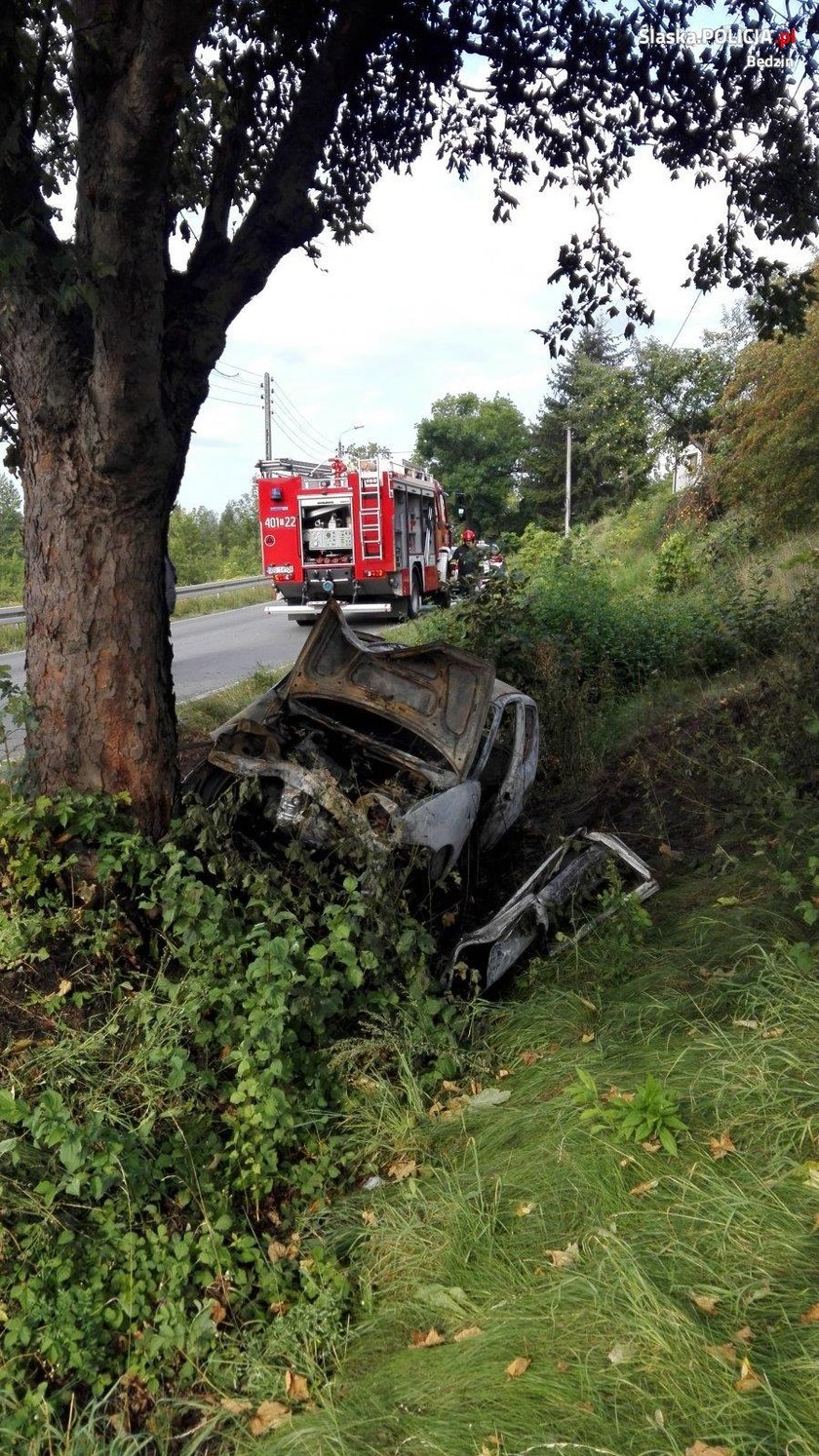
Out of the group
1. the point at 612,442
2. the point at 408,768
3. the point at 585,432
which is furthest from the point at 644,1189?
the point at 585,432

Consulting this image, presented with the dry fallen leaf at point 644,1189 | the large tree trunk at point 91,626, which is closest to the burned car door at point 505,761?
the large tree trunk at point 91,626

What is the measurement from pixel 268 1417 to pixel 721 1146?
4.72 feet

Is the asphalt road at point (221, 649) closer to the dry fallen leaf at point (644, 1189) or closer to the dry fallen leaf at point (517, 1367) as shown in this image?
the dry fallen leaf at point (644, 1189)

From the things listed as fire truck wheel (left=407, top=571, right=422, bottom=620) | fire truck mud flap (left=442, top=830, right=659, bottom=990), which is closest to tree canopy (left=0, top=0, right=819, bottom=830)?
fire truck mud flap (left=442, top=830, right=659, bottom=990)

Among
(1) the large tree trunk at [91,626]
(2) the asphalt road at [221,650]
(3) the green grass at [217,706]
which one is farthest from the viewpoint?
(2) the asphalt road at [221,650]

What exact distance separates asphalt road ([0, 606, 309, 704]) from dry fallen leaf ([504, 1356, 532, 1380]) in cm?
824

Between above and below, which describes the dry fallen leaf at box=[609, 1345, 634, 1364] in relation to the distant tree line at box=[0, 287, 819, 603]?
below

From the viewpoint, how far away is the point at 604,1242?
278cm

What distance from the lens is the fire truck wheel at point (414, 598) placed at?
18969 mm

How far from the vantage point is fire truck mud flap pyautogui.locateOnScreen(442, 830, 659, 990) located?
4.54 m

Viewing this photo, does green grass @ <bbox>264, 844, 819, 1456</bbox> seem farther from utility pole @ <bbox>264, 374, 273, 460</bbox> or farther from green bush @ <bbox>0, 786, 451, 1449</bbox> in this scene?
utility pole @ <bbox>264, 374, 273, 460</bbox>

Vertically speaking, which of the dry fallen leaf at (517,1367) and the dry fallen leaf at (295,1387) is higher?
the dry fallen leaf at (517,1367)

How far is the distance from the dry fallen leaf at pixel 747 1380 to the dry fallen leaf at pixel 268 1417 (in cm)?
120

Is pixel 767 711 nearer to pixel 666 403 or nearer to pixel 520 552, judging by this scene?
pixel 520 552
